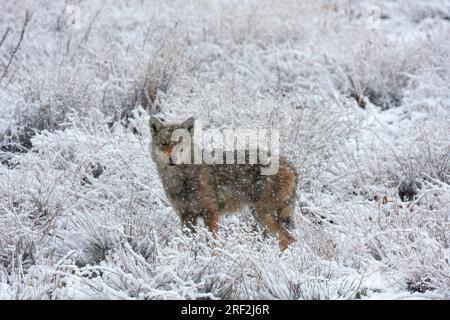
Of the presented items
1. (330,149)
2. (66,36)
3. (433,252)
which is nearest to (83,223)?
(433,252)

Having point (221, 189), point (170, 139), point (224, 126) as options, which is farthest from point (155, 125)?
point (224, 126)

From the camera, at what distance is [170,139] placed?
4.74 meters

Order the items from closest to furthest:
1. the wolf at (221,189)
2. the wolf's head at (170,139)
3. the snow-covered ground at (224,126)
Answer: the snow-covered ground at (224,126), the wolf at (221,189), the wolf's head at (170,139)

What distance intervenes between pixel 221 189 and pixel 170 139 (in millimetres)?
583

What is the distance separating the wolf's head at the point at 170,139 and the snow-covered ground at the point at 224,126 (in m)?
0.45

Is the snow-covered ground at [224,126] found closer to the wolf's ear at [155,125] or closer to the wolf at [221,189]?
the wolf at [221,189]

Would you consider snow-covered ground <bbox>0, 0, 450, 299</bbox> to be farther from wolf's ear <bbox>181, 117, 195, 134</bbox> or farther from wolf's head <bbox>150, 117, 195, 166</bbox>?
wolf's ear <bbox>181, 117, 195, 134</bbox>

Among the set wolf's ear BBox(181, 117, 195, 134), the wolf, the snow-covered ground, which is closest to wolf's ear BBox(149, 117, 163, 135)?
the wolf

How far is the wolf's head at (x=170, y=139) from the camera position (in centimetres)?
475

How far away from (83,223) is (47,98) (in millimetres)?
2834

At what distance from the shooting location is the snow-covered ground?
12.4 feet

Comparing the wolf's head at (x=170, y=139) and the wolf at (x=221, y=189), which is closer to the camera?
the wolf at (x=221, y=189)

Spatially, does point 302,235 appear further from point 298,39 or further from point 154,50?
point 298,39

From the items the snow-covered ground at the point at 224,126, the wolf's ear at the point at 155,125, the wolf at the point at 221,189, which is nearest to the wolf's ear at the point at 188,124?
the wolf at the point at 221,189
